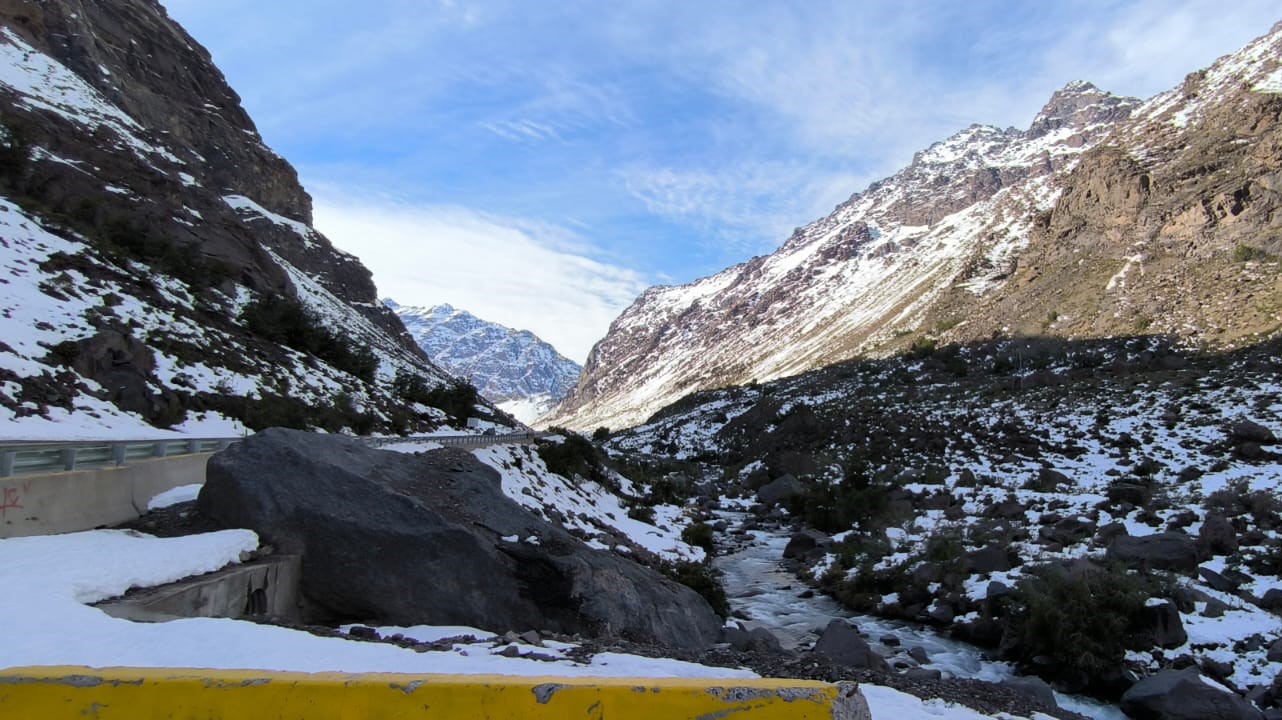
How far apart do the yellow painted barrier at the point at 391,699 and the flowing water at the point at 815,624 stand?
9344 millimetres

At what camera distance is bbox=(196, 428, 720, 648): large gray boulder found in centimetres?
888

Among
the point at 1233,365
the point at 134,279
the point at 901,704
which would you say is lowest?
the point at 901,704

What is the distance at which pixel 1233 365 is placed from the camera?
115 ft

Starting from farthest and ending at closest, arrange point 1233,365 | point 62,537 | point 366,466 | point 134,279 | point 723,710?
point 1233,365
point 134,279
point 366,466
point 62,537
point 723,710

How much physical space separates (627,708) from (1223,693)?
30.9ft

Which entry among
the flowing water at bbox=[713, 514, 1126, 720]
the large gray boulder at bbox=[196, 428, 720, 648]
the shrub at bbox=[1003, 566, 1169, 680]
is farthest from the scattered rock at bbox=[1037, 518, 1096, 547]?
the large gray boulder at bbox=[196, 428, 720, 648]

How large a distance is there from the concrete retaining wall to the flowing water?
30.0 ft

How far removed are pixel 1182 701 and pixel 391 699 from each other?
10.3m

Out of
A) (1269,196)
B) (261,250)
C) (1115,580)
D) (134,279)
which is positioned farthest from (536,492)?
(1269,196)

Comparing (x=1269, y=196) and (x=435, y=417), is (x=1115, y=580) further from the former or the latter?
(x=1269, y=196)

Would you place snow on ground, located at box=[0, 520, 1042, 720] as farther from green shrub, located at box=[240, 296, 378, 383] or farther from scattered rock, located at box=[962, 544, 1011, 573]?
A: green shrub, located at box=[240, 296, 378, 383]

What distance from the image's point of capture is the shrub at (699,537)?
2383 centimetres

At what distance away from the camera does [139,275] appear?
27875 mm

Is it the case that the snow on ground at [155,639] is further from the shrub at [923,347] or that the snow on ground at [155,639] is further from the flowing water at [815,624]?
the shrub at [923,347]
